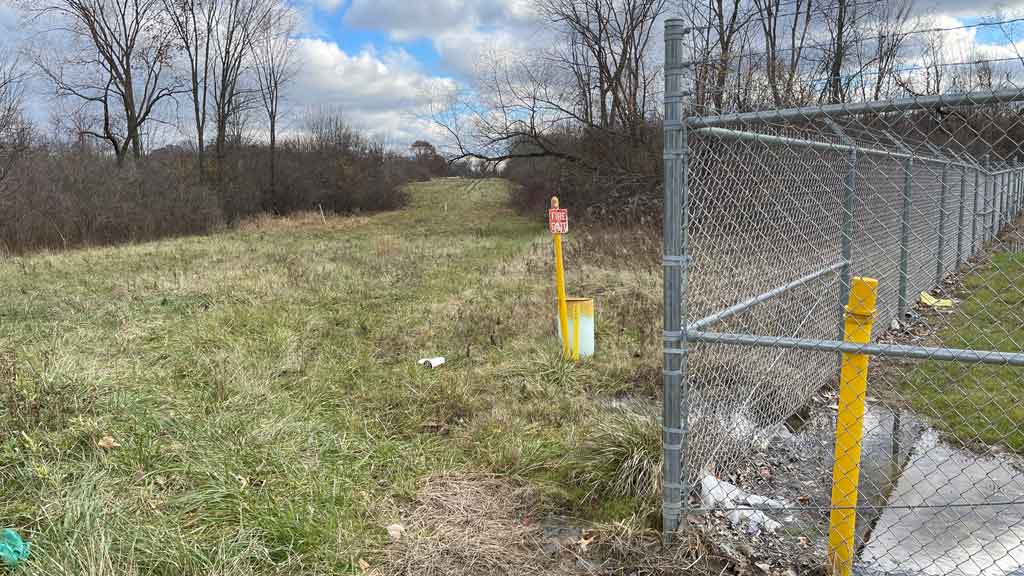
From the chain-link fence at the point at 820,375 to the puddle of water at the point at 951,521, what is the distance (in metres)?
0.01

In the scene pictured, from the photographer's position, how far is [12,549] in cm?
275

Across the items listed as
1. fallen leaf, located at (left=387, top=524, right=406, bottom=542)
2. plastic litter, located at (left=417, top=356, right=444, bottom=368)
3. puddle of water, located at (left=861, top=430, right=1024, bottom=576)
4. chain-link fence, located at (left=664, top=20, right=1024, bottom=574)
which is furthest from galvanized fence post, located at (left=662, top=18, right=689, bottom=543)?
plastic litter, located at (left=417, top=356, right=444, bottom=368)

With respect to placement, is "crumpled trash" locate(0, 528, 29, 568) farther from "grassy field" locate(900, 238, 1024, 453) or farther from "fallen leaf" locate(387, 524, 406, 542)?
"grassy field" locate(900, 238, 1024, 453)

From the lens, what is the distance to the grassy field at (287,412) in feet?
9.98

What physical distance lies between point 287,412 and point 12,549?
6.87 feet

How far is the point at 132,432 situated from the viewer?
4.01m

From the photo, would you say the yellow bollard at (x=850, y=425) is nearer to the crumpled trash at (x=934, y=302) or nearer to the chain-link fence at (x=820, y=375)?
the chain-link fence at (x=820, y=375)

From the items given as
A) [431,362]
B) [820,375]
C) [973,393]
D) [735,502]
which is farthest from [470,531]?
[973,393]

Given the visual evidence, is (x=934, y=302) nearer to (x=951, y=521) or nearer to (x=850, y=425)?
(x=951, y=521)

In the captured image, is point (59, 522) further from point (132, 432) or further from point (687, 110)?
point (687, 110)

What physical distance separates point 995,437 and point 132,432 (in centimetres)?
525

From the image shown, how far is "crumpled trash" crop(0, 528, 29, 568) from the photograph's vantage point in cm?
271

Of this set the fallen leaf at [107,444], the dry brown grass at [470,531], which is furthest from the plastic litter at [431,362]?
the fallen leaf at [107,444]

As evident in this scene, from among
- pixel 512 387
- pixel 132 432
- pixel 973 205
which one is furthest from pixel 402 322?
pixel 973 205
